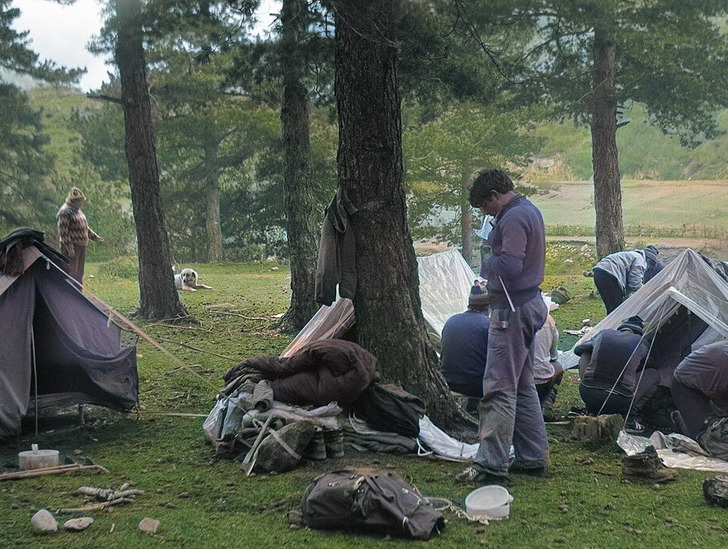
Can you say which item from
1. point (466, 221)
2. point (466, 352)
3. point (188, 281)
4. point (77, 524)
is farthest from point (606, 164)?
point (77, 524)

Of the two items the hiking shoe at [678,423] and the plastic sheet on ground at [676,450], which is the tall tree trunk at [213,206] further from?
the plastic sheet on ground at [676,450]

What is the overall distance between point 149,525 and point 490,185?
2.33 meters

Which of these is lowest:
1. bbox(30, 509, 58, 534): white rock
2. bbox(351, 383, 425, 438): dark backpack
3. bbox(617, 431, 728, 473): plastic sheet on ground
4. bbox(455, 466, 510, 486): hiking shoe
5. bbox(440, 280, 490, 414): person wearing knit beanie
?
bbox(617, 431, 728, 473): plastic sheet on ground

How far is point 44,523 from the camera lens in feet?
12.4

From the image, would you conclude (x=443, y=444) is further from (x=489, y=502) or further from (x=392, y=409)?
(x=489, y=502)

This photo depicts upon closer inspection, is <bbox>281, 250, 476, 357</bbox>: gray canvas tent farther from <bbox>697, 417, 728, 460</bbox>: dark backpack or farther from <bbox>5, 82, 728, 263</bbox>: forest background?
<bbox>5, 82, 728, 263</bbox>: forest background

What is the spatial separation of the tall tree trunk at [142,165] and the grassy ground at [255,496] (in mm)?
4160

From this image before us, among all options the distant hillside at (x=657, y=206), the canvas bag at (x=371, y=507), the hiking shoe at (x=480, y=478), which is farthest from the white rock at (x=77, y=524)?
the distant hillside at (x=657, y=206)

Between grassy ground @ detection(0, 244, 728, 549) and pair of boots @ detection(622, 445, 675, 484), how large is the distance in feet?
0.24

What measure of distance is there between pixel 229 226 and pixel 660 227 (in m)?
12.6

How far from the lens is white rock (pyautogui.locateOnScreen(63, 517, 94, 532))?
12.4 feet

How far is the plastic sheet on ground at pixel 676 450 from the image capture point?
4.64m

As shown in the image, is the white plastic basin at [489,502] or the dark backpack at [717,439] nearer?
the white plastic basin at [489,502]

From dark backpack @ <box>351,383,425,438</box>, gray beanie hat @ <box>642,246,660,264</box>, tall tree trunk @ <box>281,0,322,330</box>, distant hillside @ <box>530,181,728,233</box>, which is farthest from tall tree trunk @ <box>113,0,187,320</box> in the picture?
distant hillside @ <box>530,181,728,233</box>
